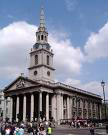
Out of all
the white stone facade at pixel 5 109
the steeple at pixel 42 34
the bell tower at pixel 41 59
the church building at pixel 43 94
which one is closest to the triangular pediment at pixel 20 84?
the church building at pixel 43 94

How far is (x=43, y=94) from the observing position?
8581 centimetres

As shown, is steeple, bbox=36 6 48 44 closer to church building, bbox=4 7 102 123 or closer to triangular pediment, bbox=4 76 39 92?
church building, bbox=4 7 102 123

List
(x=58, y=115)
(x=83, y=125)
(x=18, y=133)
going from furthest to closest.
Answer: (x=58, y=115) → (x=83, y=125) → (x=18, y=133)

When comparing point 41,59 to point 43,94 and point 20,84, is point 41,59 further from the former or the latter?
point 43,94

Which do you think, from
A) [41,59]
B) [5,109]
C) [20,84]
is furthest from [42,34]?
[5,109]

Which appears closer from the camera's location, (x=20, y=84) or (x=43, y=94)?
(x=43, y=94)

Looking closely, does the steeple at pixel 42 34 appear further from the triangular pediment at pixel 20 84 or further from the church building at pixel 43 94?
the triangular pediment at pixel 20 84

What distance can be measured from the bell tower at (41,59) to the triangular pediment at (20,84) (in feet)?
15.8

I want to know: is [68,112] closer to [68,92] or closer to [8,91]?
[68,92]

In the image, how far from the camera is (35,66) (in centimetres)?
9262

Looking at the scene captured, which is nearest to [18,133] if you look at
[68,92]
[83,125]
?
[83,125]

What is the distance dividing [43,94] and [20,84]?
8.87m

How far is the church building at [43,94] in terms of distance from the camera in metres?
84.2

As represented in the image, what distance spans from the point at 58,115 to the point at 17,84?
17.5 metres
